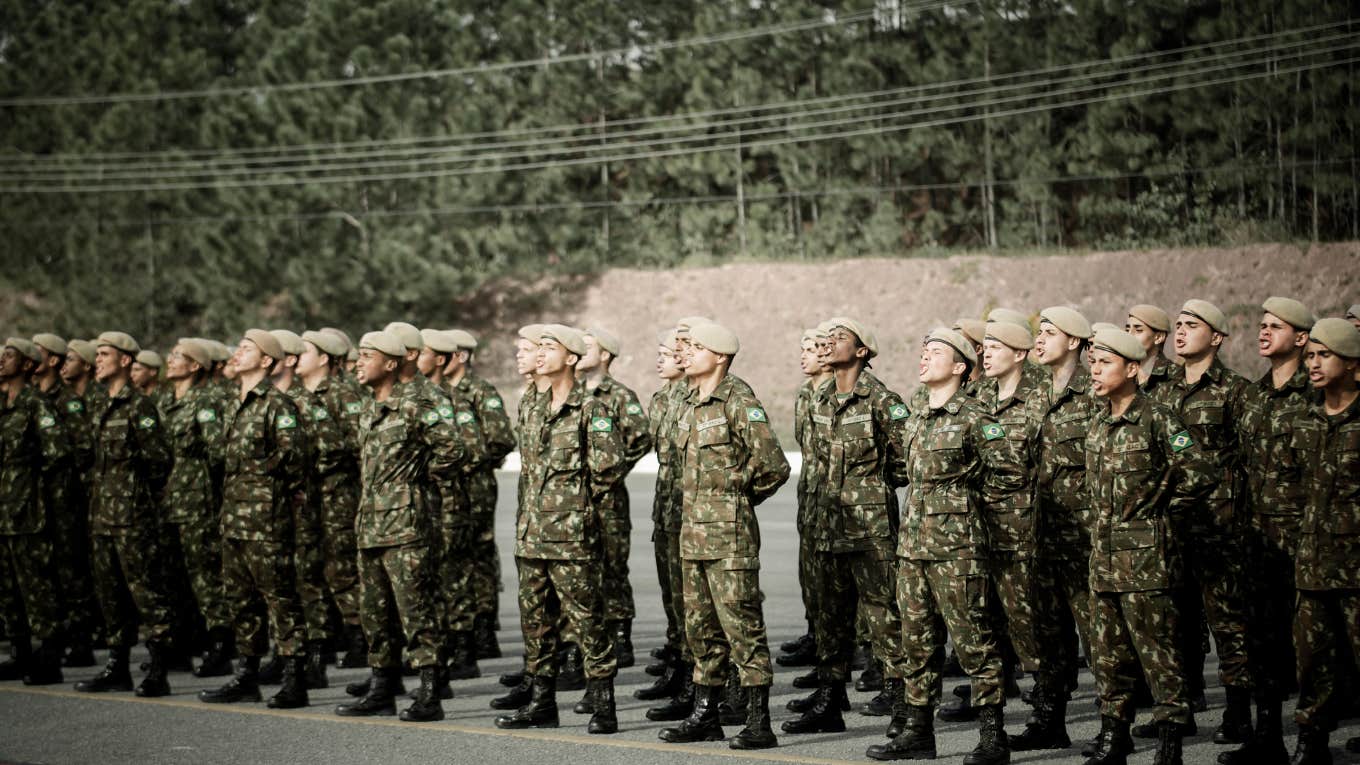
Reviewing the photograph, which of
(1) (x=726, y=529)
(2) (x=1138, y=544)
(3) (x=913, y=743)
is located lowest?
(3) (x=913, y=743)

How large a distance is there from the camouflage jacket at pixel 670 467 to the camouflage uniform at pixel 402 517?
1.29 meters

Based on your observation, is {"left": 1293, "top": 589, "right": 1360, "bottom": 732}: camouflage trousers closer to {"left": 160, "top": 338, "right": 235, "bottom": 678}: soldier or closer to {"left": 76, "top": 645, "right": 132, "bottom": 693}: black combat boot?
{"left": 160, "top": 338, "right": 235, "bottom": 678}: soldier

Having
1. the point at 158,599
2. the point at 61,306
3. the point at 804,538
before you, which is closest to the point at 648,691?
the point at 804,538

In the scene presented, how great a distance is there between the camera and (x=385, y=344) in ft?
31.5

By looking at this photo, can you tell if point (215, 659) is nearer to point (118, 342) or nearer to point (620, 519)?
point (118, 342)

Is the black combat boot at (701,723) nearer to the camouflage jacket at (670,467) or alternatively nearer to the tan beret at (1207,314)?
the camouflage jacket at (670,467)

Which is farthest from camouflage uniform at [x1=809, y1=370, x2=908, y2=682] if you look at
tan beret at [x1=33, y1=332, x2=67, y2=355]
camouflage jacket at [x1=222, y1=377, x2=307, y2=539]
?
tan beret at [x1=33, y1=332, x2=67, y2=355]

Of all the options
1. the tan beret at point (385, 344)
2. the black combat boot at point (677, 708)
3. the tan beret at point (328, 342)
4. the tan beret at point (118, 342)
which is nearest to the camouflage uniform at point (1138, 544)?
the black combat boot at point (677, 708)

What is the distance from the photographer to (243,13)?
47.2 m

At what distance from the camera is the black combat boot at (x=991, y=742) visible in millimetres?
7621

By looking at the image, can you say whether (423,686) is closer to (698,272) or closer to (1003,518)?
(1003,518)

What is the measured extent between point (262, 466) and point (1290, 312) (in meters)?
6.20

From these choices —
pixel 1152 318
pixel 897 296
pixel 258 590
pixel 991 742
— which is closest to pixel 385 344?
pixel 258 590

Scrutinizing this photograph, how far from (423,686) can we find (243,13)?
137ft
